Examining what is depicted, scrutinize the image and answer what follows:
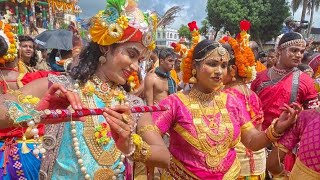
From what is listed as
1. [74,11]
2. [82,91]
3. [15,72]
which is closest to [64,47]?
[15,72]

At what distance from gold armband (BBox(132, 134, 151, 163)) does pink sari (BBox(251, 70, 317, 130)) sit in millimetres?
2540

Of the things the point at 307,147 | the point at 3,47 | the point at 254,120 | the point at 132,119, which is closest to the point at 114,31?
the point at 132,119

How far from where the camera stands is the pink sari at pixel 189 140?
2725mm

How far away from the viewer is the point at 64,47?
7.03m

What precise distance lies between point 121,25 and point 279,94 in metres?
2.64

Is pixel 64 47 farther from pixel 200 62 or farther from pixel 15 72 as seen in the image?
pixel 200 62

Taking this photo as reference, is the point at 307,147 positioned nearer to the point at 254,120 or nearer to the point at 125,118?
the point at 125,118

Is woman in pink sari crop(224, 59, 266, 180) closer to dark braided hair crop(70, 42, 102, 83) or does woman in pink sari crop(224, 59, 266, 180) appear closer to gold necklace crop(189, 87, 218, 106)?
gold necklace crop(189, 87, 218, 106)

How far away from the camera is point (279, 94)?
170 inches

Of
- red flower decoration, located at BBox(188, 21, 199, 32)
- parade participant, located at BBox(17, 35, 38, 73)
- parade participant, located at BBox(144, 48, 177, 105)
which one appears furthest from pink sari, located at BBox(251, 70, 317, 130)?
parade participant, located at BBox(17, 35, 38, 73)

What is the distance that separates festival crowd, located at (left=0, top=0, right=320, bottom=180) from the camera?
1871mm

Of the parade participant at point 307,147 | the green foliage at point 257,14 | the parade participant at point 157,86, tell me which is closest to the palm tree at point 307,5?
the green foliage at point 257,14

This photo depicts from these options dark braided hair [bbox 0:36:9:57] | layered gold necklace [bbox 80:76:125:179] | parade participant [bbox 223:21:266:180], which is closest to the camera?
layered gold necklace [bbox 80:76:125:179]

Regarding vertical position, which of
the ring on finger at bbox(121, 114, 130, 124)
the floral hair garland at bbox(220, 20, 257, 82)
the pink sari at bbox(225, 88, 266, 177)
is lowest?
the pink sari at bbox(225, 88, 266, 177)
